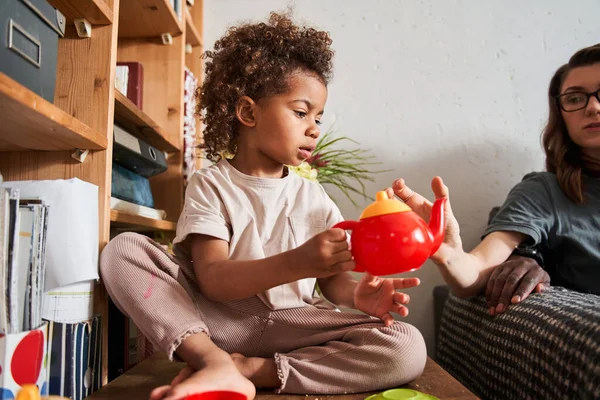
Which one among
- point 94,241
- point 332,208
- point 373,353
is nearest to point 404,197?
point 332,208

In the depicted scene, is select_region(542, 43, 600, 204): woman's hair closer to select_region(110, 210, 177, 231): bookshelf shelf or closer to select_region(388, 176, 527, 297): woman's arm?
select_region(388, 176, 527, 297): woman's arm

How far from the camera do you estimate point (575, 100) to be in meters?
1.26

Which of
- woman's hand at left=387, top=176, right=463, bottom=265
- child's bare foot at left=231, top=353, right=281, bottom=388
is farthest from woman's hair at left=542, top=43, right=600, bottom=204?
child's bare foot at left=231, top=353, right=281, bottom=388

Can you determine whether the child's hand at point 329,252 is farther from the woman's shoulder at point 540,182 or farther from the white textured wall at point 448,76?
the white textured wall at point 448,76

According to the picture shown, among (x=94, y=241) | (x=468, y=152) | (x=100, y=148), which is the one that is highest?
(x=468, y=152)

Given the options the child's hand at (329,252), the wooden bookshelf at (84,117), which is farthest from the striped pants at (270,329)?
the child's hand at (329,252)

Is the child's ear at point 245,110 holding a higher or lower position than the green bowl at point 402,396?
higher

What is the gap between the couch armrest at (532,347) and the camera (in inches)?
27.4

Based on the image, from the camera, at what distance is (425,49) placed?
1753 mm

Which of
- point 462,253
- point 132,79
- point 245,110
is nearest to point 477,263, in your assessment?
point 462,253

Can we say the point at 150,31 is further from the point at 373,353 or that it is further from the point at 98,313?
the point at 373,353

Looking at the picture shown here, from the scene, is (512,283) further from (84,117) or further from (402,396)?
(84,117)

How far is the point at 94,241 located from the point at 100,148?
0.19 meters

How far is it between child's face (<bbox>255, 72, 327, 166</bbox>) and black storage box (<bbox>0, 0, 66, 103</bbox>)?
0.42 metres
